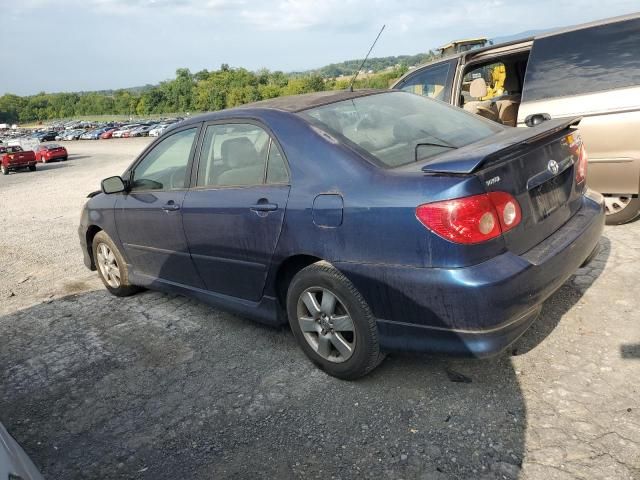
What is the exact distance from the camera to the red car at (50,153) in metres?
34.0

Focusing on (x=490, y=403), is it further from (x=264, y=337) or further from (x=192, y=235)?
(x=192, y=235)

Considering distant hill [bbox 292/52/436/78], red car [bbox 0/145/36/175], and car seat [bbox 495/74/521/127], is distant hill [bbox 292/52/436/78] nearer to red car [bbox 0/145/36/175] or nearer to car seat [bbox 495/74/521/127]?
car seat [bbox 495/74/521/127]

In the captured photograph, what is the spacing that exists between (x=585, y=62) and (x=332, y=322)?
386 centimetres

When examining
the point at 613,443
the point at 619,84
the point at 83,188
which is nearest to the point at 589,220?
the point at 613,443

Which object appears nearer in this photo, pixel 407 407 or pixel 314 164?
pixel 407 407

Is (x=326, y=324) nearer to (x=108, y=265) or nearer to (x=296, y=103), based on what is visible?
(x=296, y=103)

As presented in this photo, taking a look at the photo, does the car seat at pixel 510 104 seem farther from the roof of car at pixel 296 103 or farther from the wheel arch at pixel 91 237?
the wheel arch at pixel 91 237

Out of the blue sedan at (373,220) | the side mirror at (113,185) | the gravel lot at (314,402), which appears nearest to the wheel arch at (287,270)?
the blue sedan at (373,220)

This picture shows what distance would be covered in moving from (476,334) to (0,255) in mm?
7413

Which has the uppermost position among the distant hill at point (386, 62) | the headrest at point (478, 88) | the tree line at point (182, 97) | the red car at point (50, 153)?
the tree line at point (182, 97)

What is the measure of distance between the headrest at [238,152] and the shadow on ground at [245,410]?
4.20 ft

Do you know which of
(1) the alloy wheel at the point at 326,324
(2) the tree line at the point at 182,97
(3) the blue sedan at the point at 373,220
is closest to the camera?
(3) the blue sedan at the point at 373,220

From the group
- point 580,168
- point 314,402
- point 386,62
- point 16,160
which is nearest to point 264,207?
point 314,402

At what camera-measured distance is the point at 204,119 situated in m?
3.95
